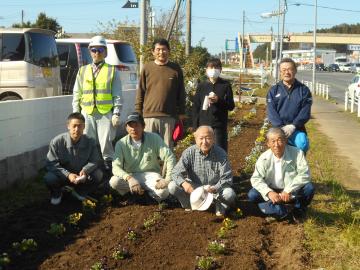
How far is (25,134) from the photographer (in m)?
7.92

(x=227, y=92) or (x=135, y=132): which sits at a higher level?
(x=227, y=92)

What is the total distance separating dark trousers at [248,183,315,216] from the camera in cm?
578

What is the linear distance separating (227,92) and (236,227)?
5.95ft

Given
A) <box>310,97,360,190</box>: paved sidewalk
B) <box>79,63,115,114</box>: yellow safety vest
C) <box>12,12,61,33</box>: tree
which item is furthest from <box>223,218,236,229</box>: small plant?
<box>12,12,61,33</box>: tree

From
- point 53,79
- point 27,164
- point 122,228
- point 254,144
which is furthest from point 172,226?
point 53,79

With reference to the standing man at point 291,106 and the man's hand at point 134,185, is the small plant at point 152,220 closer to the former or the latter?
the man's hand at point 134,185

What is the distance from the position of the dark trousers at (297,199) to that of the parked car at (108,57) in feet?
34.3

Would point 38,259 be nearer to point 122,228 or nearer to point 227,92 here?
point 122,228

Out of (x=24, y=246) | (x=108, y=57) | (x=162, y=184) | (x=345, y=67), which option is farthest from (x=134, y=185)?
(x=345, y=67)

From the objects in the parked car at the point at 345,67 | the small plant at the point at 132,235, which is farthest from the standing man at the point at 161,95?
the parked car at the point at 345,67

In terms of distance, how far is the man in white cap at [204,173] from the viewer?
236 inches

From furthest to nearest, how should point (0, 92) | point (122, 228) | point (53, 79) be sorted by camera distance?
1. point (53, 79)
2. point (0, 92)
3. point (122, 228)

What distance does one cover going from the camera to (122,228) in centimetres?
563

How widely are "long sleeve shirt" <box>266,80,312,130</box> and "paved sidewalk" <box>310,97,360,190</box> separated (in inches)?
90.5
